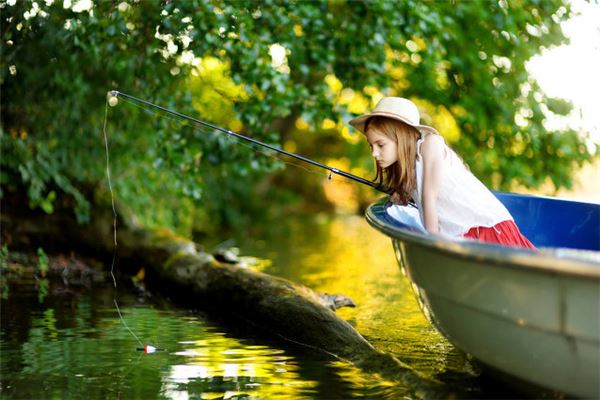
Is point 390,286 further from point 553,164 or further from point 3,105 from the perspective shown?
point 3,105

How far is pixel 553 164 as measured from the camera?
909 centimetres

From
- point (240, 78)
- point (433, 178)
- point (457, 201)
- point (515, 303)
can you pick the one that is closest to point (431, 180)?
point (433, 178)

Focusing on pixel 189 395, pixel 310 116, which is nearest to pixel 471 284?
pixel 189 395

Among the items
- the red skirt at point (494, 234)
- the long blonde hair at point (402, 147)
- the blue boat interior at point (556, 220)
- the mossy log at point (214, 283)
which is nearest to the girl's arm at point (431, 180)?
the long blonde hair at point (402, 147)

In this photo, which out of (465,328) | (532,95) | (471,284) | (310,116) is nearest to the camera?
(471,284)

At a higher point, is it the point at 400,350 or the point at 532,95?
the point at 532,95

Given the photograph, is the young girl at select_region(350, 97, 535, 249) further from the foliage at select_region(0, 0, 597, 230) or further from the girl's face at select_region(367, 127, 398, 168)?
the foliage at select_region(0, 0, 597, 230)

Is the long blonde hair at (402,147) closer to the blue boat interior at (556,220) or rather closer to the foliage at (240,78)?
the blue boat interior at (556,220)

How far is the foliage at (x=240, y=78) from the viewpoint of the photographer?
21.9ft

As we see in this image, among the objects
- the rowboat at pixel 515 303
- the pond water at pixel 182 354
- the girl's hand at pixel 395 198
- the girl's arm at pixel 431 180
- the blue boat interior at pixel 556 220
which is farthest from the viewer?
the blue boat interior at pixel 556 220

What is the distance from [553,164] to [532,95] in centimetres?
81

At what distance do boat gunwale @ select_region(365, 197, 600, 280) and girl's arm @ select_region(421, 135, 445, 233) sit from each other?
1.69 ft

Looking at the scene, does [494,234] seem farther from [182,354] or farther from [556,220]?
[182,354]

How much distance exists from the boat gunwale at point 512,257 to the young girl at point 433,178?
2.01 feet
